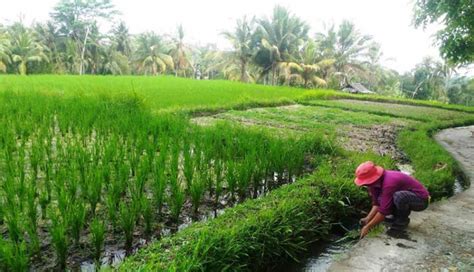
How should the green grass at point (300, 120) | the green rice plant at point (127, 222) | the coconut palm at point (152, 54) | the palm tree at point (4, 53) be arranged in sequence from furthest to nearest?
the coconut palm at point (152, 54) < the palm tree at point (4, 53) < the green grass at point (300, 120) < the green rice plant at point (127, 222)

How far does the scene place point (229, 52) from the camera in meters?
30.3

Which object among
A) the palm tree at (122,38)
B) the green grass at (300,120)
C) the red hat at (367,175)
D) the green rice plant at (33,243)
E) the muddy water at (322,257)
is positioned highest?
the palm tree at (122,38)

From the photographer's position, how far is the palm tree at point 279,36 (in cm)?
2825

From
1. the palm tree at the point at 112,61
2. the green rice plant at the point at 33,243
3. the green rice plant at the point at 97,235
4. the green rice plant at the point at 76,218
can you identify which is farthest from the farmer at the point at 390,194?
the palm tree at the point at 112,61

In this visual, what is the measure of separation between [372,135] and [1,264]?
24.1ft

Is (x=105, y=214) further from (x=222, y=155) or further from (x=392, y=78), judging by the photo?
(x=392, y=78)

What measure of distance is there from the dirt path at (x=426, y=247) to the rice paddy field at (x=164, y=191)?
0.38 metres

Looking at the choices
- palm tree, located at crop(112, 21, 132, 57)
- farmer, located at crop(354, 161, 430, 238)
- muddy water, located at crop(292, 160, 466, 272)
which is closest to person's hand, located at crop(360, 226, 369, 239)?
farmer, located at crop(354, 161, 430, 238)

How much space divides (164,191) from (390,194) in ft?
6.15

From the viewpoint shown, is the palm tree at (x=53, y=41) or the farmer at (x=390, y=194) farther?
the palm tree at (x=53, y=41)

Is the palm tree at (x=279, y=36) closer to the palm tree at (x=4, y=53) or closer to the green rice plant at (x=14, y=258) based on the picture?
the palm tree at (x=4, y=53)

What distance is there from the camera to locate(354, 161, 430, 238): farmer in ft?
10.6

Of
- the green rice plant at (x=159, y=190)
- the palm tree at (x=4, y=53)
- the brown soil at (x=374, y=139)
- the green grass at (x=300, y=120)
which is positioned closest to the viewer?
the green rice plant at (x=159, y=190)

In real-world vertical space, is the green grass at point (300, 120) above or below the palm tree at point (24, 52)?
below
